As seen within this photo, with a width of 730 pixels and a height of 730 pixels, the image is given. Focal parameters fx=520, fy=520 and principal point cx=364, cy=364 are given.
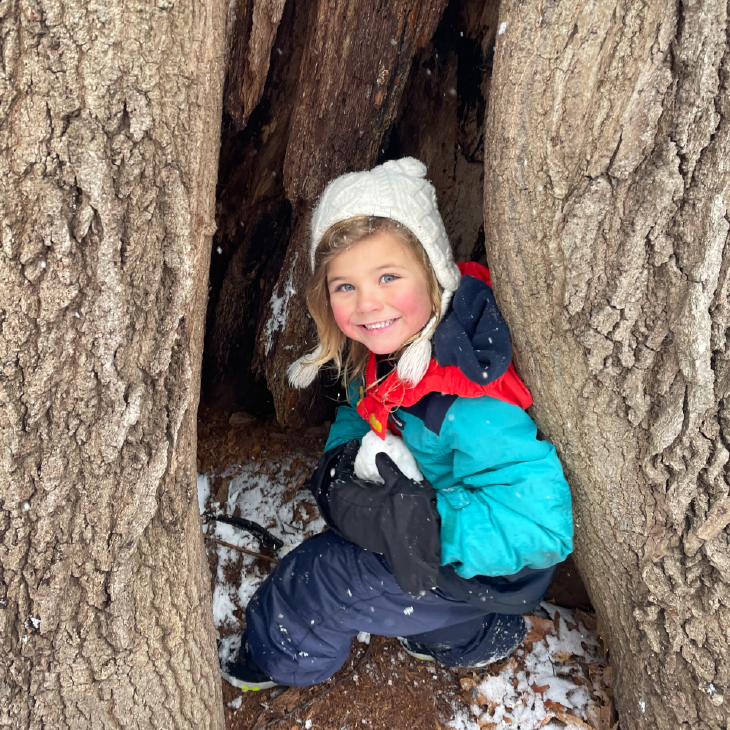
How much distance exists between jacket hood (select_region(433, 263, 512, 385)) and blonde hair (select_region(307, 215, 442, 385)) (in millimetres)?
119

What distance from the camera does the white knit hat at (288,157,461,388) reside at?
1909mm

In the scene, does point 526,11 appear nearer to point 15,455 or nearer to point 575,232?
point 575,232

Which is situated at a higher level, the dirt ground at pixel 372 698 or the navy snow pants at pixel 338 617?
the navy snow pants at pixel 338 617

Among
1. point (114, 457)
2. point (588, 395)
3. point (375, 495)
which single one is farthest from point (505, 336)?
point (114, 457)

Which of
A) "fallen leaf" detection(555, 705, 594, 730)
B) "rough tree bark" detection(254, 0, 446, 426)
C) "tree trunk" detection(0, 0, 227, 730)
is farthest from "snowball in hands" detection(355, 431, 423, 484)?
"fallen leaf" detection(555, 705, 594, 730)

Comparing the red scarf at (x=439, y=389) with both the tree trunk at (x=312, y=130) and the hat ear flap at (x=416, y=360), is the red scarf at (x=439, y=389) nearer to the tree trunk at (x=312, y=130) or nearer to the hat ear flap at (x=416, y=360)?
the hat ear flap at (x=416, y=360)

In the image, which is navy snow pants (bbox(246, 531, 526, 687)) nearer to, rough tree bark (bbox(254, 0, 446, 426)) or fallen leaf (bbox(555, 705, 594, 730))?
fallen leaf (bbox(555, 705, 594, 730))

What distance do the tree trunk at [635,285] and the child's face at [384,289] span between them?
1.01 feet

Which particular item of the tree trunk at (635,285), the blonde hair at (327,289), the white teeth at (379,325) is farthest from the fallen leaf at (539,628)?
the white teeth at (379,325)

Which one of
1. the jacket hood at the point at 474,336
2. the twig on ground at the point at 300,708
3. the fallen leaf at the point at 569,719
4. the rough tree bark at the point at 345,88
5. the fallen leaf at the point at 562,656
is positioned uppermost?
the rough tree bark at the point at 345,88

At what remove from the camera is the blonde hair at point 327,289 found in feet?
6.39

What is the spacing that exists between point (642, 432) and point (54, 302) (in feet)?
5.85

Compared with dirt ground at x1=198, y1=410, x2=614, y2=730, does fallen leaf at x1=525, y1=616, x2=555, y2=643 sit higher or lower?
higher

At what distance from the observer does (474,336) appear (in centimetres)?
185
